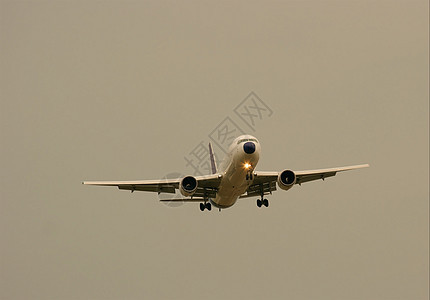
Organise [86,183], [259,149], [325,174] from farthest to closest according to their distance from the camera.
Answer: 1. [325,174]
2. [86,183]
3. [259,149]

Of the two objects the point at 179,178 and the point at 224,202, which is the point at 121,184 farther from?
the point at 224,202

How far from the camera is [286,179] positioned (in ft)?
172

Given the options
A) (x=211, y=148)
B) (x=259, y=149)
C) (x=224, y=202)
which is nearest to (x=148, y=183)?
(x=224, y=202)

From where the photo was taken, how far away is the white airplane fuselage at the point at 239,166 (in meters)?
48.5

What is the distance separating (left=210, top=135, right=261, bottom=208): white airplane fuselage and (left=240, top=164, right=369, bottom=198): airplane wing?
6.13ft

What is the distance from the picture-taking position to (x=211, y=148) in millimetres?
76000

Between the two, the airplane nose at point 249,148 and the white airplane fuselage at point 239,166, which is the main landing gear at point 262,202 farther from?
the airplane nose at point 249,148

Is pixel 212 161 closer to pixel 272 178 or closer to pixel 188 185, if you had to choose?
pixel 272 178

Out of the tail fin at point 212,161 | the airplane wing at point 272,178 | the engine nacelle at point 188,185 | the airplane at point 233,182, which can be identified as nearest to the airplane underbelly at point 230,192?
the airplane at point 233,182

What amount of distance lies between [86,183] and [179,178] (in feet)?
23.8

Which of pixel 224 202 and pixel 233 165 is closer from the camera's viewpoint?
pixel 233 165

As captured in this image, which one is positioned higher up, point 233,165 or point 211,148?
point 211,148

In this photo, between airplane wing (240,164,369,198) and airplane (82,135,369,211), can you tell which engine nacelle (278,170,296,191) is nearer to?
airplane (82,135,369,211)

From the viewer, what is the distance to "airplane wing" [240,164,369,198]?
2127 inches
